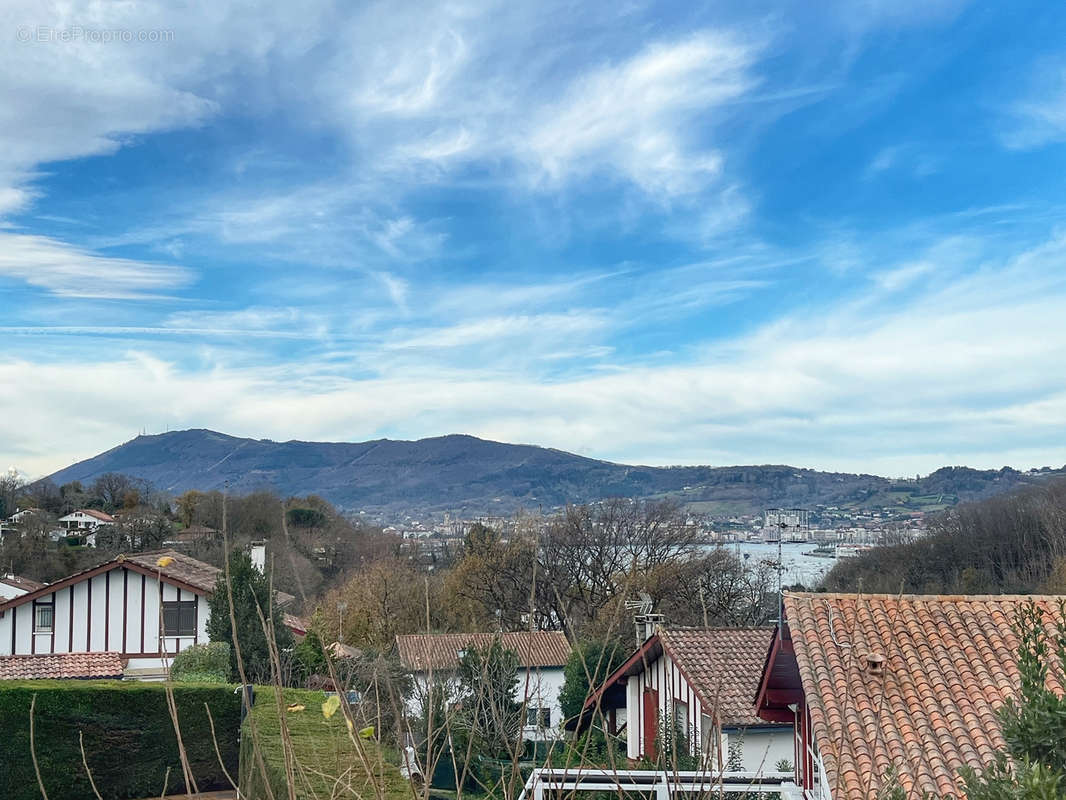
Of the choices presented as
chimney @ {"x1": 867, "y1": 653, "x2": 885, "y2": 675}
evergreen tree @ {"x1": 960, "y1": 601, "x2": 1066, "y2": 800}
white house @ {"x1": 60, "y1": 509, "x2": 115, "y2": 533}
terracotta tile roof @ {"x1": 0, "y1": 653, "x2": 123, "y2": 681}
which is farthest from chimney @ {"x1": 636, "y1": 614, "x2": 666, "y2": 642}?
white house @ {"x1": 60, "y1": 509, "x2": 115, "y2": 533}

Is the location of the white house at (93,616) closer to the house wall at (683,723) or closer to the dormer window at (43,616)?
the dormer window at (43,616)

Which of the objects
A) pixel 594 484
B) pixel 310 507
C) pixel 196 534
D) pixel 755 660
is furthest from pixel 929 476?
pixel 755 660

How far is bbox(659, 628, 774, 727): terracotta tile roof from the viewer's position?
15.5 m

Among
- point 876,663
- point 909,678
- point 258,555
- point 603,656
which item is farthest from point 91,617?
point 603,656

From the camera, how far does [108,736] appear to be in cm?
1553

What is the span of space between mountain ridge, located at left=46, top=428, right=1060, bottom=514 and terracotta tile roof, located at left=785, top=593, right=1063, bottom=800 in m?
22.1

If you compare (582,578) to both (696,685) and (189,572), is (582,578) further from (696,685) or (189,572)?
(696,685)

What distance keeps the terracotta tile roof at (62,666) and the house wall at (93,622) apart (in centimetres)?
76

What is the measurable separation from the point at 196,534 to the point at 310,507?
12822 mm

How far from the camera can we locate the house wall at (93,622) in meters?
23.0

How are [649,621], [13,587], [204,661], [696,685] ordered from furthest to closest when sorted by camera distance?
[13,587] → [649,621] → [204,661] → [696,685]

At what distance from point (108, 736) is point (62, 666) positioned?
17.9 ft

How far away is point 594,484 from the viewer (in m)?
63.7

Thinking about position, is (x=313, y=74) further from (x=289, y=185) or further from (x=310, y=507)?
(x=310, y=507)
